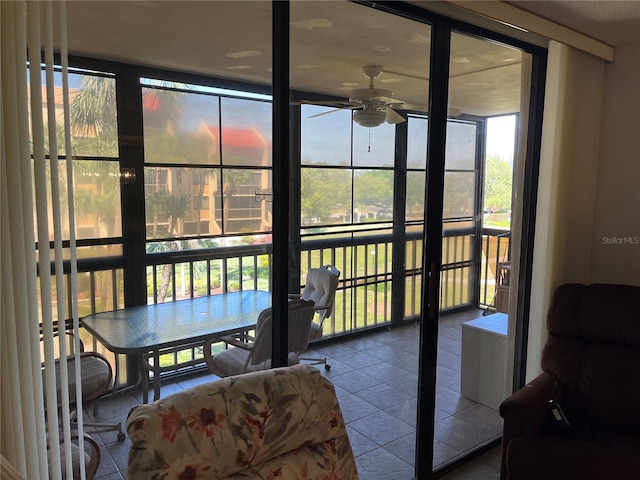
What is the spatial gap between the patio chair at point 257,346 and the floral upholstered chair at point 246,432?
0.63m

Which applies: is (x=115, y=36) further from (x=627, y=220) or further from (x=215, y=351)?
(x=627, y=220)

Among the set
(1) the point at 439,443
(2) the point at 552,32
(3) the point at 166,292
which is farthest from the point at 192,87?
(1) the point at 439,443

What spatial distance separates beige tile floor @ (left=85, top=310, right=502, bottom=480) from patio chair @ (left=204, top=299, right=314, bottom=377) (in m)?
0.10

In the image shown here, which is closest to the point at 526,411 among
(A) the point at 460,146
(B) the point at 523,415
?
(B) the point at 523,415

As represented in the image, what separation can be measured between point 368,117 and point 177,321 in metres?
1.81

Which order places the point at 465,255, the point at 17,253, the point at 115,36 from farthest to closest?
the point at 465,255, the point at 115,36, the point at 17,253

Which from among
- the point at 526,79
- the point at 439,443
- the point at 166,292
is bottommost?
the point at 439,443

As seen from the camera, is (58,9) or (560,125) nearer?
(58,9)

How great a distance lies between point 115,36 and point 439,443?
2.76 metres

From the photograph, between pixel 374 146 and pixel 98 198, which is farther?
pixel 374 146

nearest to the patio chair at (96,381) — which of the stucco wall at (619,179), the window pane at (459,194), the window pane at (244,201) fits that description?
the window pane at (244,201)

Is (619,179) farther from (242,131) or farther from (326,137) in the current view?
(242,131)

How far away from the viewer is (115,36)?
213 centimetres

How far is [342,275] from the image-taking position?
10.5 ft
